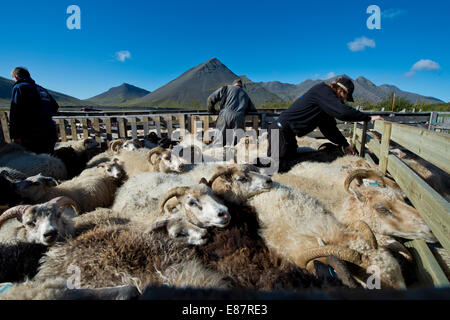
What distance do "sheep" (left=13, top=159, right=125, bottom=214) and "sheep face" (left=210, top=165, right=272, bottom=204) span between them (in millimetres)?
2499

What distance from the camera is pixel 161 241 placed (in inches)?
98.4

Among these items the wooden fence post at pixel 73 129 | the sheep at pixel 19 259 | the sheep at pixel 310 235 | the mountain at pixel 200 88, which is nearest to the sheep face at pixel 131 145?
the wooden fence post at pixel 73 129

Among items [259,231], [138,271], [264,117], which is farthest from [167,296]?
[264,117]

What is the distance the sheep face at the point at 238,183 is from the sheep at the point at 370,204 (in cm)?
73

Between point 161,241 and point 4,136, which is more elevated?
point 4,136

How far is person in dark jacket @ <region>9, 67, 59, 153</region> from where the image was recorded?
5.78 meters

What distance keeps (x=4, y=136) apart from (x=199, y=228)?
9358 mm

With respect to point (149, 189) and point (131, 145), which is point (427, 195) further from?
point (131, 145)

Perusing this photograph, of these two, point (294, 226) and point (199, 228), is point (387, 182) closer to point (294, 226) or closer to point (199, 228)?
point (294, 226)

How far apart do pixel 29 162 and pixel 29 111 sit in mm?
1447

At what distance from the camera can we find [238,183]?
3756 mm

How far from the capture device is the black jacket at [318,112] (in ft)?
13.3

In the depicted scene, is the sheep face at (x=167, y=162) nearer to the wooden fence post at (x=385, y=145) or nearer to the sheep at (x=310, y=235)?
the sheep at (x=310, y=235)

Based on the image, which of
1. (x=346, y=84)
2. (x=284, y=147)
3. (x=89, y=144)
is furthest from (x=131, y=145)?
(x=346, y=84)
